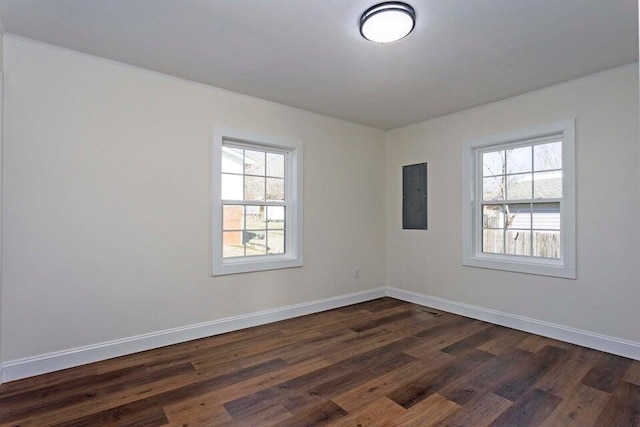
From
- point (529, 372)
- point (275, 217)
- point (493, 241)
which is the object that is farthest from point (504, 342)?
point (275, 217)

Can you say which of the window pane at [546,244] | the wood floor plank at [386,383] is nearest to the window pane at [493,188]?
the window pane at [546,244]

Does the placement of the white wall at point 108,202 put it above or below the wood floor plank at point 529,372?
above

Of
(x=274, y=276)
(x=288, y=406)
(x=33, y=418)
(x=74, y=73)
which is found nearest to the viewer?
(x=33, y=418)

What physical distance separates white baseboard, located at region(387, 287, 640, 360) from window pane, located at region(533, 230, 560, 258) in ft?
2.29

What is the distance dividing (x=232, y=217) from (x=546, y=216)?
334 centimetres

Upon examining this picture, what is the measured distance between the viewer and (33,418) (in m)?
2.00

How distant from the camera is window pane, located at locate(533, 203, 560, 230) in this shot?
3430 mm

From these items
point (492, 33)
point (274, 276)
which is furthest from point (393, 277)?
point (492, 33)

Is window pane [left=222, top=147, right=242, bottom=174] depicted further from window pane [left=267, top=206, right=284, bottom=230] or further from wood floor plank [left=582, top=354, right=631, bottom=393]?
wood floor plank [left=582, top=354, right=631, bottom=393]

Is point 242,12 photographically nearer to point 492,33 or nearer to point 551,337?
point 492,33

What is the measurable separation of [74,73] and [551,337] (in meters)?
4.92

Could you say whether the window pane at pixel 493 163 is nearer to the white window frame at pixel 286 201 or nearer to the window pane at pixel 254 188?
the white window frame at pixel 286 201

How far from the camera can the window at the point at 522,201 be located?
10.7 ft

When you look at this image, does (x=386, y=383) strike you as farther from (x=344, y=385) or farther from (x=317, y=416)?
(x=317, y=416)
